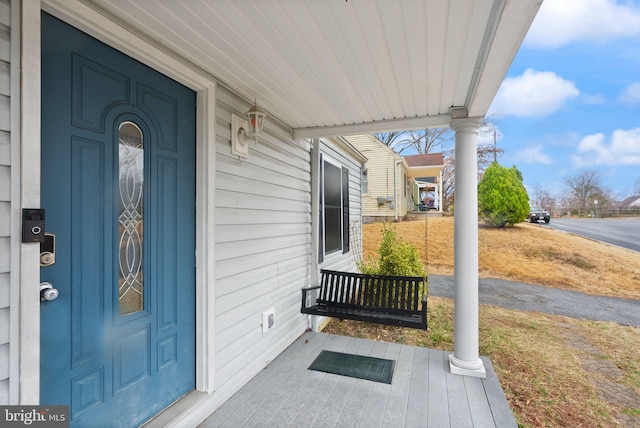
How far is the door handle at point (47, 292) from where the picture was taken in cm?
124

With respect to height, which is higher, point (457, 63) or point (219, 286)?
point (457, 63)

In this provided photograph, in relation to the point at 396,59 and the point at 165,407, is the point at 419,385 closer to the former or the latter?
the point at 165,407

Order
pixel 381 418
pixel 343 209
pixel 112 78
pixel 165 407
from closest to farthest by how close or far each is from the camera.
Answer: pixel 112 78
pixel 165 407
pixel 381 418
pixel 343 209

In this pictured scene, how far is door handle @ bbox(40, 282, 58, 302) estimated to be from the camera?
124 cm

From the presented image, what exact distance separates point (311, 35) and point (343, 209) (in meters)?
3.57

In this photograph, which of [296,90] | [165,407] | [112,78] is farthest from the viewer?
[296,90]

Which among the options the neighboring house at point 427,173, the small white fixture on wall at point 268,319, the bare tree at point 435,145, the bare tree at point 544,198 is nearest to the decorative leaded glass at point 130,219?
the small white fixture on wall at point 268,319

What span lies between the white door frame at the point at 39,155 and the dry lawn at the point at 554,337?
2480 millimetres

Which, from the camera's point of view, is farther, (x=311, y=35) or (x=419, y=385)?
(x=419, y=385)

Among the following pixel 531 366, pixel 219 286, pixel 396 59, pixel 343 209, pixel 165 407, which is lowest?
pixel 531 366

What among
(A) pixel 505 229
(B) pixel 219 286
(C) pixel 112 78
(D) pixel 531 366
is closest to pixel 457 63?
(C) pixel 112 78

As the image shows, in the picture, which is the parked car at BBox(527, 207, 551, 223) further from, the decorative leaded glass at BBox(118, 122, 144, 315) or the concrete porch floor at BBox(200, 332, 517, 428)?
the decorative leaded glass at BBox(118, 122, 144, 315)

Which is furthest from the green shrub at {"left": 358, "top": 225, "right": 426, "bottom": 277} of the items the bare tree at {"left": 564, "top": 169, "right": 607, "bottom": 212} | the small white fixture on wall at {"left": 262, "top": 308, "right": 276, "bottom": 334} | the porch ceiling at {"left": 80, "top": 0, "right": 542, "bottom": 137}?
the bare tree at {"left": 564, "top": 169, "right": 607, "bottom": 212}

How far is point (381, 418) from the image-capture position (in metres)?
2.06
